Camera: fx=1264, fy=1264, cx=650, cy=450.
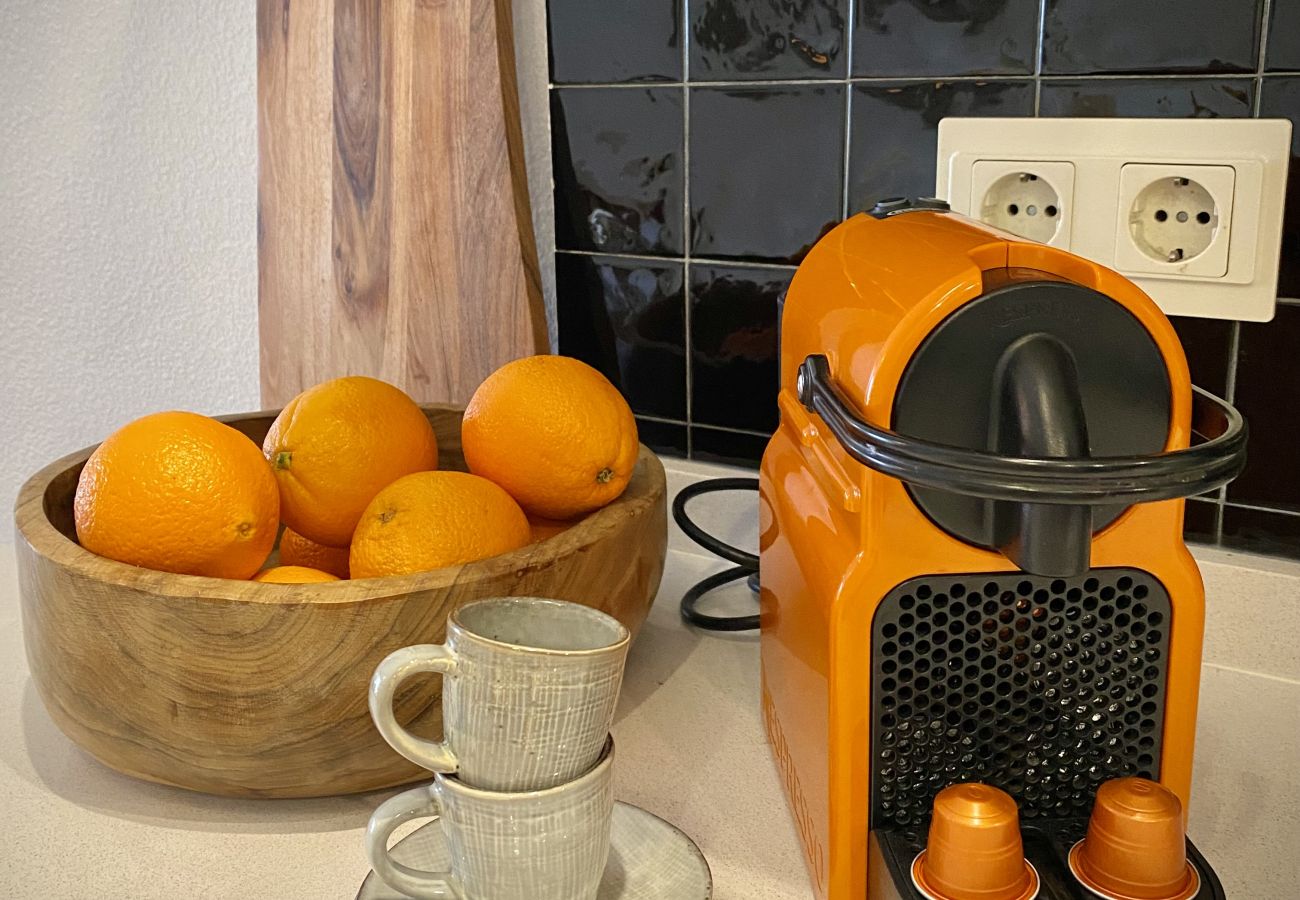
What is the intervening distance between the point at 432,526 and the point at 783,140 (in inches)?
16.2

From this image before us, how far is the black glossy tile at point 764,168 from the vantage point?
887 mm

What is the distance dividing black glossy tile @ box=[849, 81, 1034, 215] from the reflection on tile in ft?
0.49

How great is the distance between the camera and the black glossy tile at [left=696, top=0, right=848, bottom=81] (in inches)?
34.1

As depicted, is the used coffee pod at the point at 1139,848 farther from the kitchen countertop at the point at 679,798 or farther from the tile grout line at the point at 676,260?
the tile grout line at the point at 676,260

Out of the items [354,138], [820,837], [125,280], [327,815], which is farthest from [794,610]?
[125,280]

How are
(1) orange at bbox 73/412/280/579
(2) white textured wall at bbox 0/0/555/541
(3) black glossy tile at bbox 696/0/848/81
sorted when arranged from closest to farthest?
(1) orange at bbox 73/412/280/579 → (3) black glossy tile at bbox 696/0/848/81 → (2) white textured wall at bbox 0/0/555/541

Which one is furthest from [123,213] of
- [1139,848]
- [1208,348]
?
[1139,848]

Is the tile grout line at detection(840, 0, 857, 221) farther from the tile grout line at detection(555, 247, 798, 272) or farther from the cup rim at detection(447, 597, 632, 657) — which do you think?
the cup rim at detection(447, 597, 632, 657)

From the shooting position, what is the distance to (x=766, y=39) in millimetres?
891

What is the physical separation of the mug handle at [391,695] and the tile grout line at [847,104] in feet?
1.69

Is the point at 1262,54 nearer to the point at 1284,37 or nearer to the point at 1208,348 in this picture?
the point at 1284,37

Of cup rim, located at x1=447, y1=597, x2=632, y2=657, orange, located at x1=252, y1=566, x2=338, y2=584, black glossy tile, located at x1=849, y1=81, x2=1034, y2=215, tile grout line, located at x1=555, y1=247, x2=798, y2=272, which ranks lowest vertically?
orange, located at x1=252, y1=566, x2=338, y2=584

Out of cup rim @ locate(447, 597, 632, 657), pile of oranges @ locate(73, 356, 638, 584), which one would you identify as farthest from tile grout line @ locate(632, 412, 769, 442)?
cup rim @ locate(447, 597, 632, 657)

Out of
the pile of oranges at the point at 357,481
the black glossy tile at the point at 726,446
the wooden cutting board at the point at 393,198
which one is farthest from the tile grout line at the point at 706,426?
the pile of oranges at the point at 357,481
